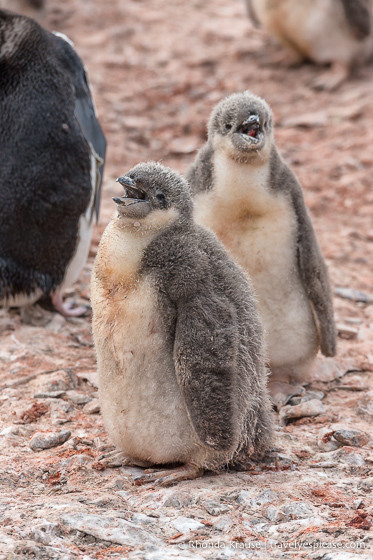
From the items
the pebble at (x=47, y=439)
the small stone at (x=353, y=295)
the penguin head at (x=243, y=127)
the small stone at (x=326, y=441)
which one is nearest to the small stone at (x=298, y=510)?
the small stone at (x=326, y=441)

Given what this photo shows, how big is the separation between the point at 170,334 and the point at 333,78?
256 inches

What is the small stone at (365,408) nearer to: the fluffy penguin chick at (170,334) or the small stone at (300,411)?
the small stone at (300,411)

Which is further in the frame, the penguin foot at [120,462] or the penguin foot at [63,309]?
the penguin foot at [63,309]

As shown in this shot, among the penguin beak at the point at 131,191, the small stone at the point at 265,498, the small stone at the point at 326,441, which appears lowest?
the small stone at the point at 326,441

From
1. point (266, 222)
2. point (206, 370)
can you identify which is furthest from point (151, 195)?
point (266, 222)

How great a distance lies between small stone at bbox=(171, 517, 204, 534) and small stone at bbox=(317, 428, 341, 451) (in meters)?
0.87

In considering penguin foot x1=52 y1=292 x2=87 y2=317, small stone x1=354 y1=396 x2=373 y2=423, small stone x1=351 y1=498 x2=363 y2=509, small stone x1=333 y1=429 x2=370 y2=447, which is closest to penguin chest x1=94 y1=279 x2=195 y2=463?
small stone x1=351 y1=498 x2=363 y2=509

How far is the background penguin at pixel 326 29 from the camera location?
8406 mm

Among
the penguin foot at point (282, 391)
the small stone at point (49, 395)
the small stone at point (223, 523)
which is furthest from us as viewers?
the penguin foot at point (282, 391)

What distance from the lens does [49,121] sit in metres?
4.75

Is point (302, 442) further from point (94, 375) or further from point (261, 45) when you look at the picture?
point (261, 45)

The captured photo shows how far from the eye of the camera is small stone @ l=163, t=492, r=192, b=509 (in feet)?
9.24

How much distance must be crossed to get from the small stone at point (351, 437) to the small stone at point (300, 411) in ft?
1.00

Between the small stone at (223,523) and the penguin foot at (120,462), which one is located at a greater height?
the small stone at (223,523)
